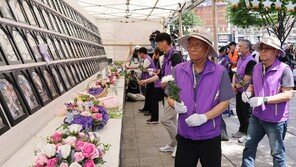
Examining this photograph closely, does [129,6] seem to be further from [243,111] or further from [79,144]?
[79,144]

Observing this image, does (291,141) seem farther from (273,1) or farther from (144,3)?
(144,3)

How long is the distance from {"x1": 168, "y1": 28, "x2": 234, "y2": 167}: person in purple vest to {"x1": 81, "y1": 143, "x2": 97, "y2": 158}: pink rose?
90 cm

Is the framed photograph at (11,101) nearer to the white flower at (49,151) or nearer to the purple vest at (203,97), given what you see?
the white flower at (49,151)

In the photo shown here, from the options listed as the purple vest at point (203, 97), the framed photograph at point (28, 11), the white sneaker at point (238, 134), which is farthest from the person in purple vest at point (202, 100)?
the white sneaker at point (238, 134)

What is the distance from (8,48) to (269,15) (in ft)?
40.9

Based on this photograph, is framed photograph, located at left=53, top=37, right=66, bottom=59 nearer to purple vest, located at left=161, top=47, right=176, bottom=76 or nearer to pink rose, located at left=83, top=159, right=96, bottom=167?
purple vest, located at left=161, top=47, right=176, bottom=76

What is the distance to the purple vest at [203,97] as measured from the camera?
9.27 ft

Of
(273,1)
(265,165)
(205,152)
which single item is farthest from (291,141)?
(205,152)

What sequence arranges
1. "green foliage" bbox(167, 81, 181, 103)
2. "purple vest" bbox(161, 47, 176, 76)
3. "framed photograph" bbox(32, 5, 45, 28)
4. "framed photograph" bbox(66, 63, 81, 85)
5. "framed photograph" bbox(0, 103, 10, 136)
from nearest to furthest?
1. "framed photograph" bbox(0, 103, 10, 136)
2. "green foliage" bbox(167, 81, 181, 103)
3. "framed photograph" bbox(32, 5, 45, 28)
4. "purple vest" bbox(161, 47, 176, 76)
5. "framed photograph" bbox(66, 63, 81, 85)

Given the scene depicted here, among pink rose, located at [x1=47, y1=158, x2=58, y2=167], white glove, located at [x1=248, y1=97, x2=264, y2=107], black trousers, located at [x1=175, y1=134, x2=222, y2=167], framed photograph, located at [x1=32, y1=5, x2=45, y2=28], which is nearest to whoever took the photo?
pink rose, located at [x1=47, y1=158, x2=58, y2=167]

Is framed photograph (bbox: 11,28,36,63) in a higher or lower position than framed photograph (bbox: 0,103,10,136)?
higher

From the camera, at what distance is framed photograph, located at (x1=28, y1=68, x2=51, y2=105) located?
3.64 meters

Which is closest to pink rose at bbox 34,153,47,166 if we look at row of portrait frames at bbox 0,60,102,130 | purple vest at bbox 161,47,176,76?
row of portrait frames at bbox 0,60,102,130

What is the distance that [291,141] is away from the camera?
5.96 meters
